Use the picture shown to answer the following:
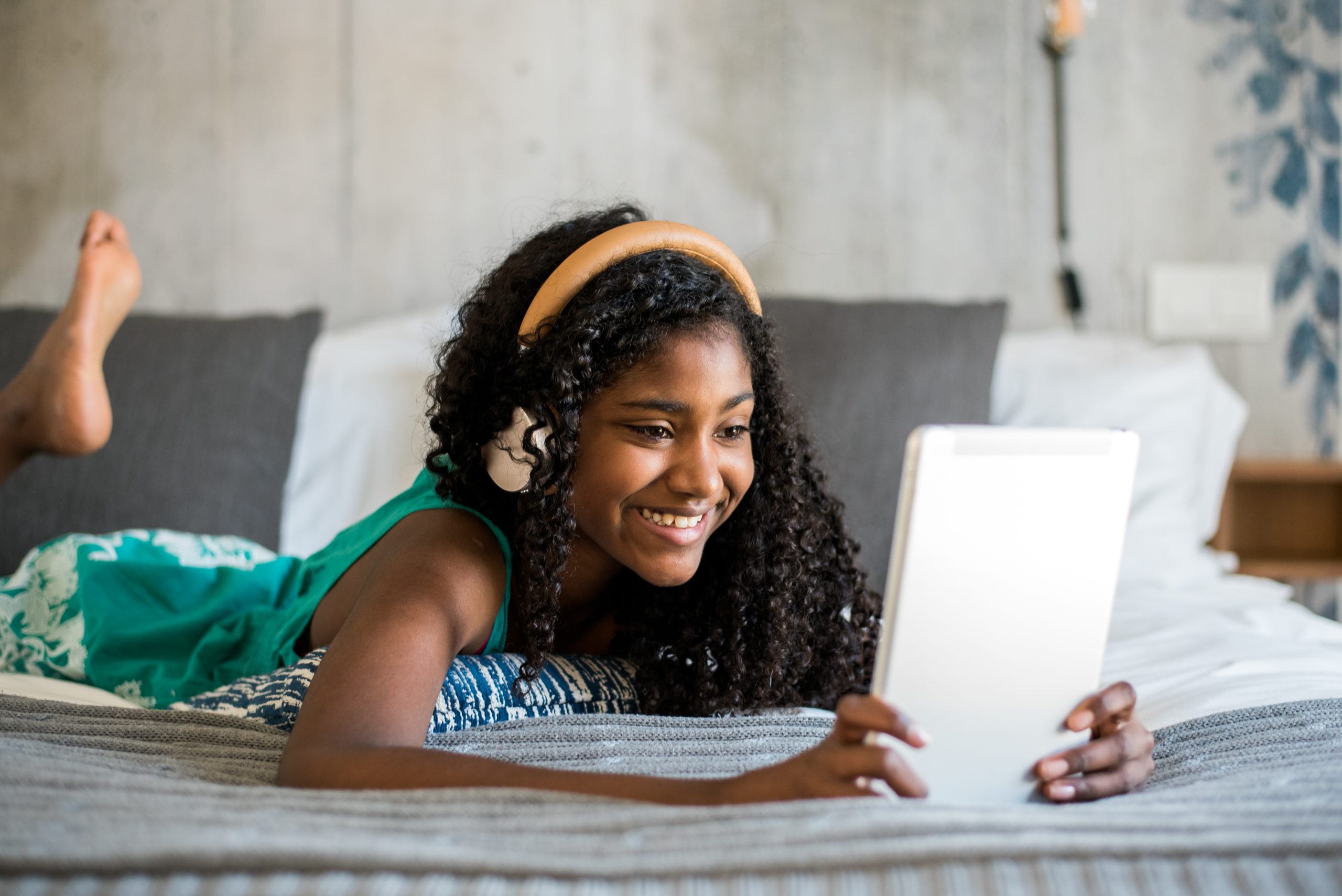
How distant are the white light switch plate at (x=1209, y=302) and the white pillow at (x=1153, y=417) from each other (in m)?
0.21

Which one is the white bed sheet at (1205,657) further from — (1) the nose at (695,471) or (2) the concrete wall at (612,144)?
(2) the concrete wall at (612,144)

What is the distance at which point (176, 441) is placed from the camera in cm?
166

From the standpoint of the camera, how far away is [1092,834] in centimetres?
59

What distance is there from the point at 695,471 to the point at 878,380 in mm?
770

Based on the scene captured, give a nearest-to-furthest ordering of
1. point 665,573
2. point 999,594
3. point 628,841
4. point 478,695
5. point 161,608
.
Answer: point 628,841 → point 999,594 → point 478,695 → point 665,573 → point 161,608

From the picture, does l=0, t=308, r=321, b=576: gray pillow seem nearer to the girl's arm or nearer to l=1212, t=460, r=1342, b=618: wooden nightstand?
the girl's arm

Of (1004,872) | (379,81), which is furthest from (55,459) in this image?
(1004,872)

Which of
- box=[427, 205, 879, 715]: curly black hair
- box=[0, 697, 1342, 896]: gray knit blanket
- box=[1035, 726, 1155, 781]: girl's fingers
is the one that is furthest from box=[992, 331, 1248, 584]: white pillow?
box=[0, 697, 1342, 896]: gray knit blanket

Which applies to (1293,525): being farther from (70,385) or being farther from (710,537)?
(70,385)

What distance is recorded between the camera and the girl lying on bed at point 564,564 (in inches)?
30.6

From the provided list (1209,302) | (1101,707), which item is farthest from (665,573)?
(1209,302)

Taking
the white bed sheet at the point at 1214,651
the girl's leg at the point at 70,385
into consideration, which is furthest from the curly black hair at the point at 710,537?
the girl's leg at the point at 70,385

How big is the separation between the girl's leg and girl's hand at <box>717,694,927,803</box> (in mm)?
1009

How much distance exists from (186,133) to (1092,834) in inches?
86.2
